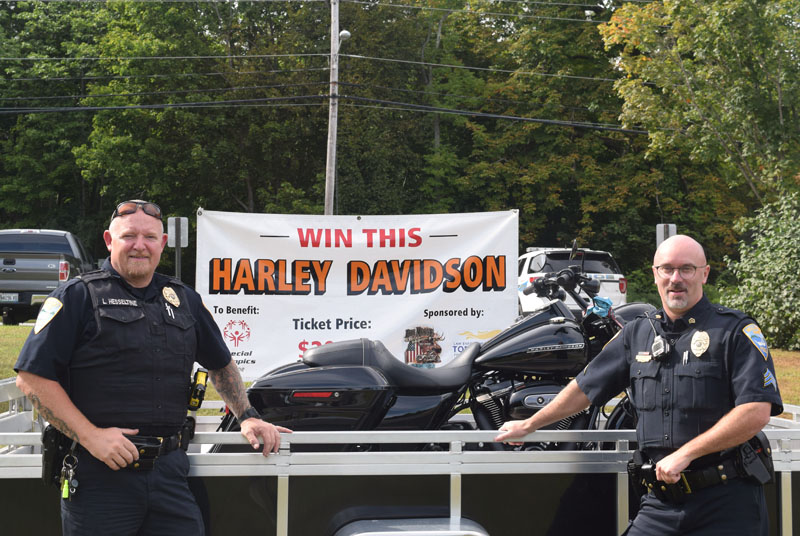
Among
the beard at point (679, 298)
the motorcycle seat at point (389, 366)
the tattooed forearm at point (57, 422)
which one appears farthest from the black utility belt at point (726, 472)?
the tattooed forearm at point (57, 422)

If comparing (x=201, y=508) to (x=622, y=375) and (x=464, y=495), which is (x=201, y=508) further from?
(x=622, y=375)

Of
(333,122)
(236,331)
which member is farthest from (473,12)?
(236,331)

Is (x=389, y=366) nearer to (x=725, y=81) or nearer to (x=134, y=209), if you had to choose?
(x=134, y=209)

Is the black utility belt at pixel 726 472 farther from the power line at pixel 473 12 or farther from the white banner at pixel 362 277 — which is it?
the power line at pixel 473 12

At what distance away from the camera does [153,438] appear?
259 centimetres

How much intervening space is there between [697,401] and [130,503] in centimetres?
190

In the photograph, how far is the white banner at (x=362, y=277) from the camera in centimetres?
645

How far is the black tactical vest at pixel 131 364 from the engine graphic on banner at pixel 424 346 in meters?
3.86

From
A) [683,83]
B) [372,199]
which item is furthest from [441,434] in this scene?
[372,199]

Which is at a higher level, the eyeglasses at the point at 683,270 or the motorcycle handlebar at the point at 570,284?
the eyeglasses at the point at 683,270

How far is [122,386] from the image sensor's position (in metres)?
2.59

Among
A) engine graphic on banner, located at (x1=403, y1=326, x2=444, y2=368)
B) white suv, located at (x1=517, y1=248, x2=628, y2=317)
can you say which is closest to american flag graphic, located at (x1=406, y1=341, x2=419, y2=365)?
engine graphic on banner, located at (x1=403, y1=326, x2=444, y2=368)

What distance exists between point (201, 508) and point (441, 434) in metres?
0.87

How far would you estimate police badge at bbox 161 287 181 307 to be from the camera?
2.81 metres
